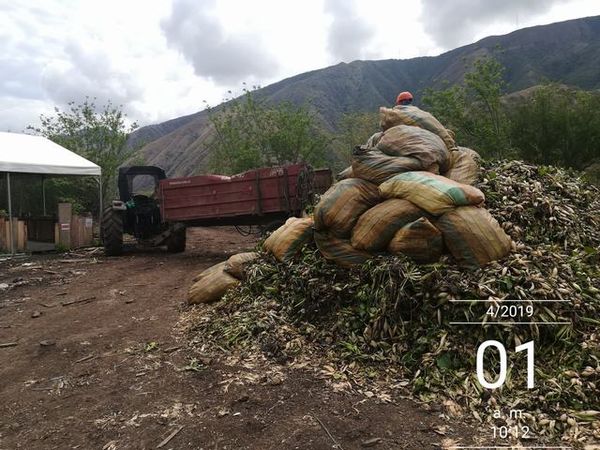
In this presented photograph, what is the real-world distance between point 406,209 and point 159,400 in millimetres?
2274

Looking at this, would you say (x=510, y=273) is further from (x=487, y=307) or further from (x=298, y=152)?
(x=298, y=152)

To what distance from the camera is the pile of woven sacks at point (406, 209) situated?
3.30m

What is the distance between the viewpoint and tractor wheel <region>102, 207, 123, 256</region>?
29.7 feet

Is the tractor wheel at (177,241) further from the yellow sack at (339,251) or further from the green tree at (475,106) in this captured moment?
the green tree at (475,106)

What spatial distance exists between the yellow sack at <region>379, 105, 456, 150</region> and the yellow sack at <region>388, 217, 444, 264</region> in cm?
154

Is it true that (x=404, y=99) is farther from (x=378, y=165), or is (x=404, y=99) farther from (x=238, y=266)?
(x=238, y=266)

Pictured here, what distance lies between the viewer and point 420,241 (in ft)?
10.9

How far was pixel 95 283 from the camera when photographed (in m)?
6.71

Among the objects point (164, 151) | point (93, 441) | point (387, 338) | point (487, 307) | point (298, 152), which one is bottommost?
point (93, 441)

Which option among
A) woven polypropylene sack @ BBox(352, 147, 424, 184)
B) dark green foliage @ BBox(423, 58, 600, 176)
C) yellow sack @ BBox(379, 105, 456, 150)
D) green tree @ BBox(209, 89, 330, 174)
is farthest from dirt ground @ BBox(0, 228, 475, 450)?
green tree @ BBox(209, 89, 330, 174)

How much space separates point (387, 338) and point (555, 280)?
1293 mm

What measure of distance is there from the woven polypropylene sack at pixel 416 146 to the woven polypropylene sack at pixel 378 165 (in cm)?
5

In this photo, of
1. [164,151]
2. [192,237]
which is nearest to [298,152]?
[192,237]

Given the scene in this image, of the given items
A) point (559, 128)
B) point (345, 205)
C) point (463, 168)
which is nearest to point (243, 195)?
point (345, 205)
